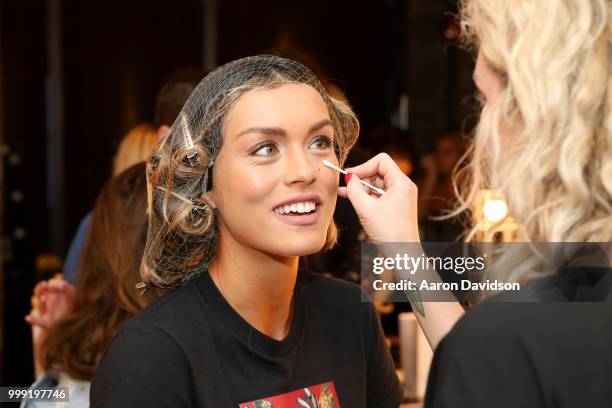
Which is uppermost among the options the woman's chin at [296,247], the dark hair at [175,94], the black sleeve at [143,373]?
the dark hair at [175,94]

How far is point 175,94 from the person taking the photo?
2363 millimetres

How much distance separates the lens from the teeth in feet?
4.42

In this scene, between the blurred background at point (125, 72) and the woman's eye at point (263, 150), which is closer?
the woman's eye at point (263, 150)

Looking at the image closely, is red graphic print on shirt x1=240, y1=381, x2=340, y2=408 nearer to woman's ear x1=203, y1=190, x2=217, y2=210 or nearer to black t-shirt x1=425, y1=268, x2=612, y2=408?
woman's ear x1=203, y1=190, x2=217, y2=210

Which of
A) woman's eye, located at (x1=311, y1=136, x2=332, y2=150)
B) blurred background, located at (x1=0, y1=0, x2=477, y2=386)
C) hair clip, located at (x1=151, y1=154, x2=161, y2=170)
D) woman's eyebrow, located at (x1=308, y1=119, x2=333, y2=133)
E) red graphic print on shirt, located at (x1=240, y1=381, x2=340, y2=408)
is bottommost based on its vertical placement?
red graphic print on shirt, located at (x1=240, y1=381, x2=340, y2=408)

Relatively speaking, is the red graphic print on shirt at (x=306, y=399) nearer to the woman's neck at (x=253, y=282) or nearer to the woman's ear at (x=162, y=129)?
the woman's neck at (x=253, y=282)

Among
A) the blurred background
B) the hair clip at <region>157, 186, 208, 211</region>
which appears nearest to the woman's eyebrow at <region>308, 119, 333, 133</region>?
the hair clip at <region>157, 186, 208, 211</region>

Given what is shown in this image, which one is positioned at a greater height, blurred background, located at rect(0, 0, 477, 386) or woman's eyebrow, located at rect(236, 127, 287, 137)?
blurred background, located at rect(0, 0, 477, 386)

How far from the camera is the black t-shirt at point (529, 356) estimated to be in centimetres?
85

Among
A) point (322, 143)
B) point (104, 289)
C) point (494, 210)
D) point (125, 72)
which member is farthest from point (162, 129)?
point (125, 72)

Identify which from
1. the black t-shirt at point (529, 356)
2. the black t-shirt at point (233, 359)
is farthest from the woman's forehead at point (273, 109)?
the black t-shirt at point (529, 356)

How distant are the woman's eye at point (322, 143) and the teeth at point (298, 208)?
0.36 feet

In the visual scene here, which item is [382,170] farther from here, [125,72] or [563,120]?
[125,72]

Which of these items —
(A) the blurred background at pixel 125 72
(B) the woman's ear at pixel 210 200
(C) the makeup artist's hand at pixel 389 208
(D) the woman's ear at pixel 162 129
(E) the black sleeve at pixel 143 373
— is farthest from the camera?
(A) the blurred background at pixel 125 72
